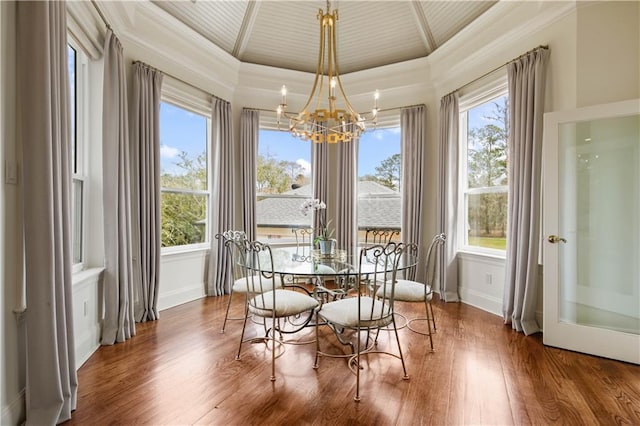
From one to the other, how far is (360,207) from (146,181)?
122 inches

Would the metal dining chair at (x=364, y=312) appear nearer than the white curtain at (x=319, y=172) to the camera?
Yes

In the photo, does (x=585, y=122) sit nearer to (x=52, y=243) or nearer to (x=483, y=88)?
(x=483, y=88)

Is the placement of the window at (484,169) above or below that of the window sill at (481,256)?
above

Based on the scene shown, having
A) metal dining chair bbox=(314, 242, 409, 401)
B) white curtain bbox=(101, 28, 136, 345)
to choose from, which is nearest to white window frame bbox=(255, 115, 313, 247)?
white curtain bbox=(101, 28, 136, 345)

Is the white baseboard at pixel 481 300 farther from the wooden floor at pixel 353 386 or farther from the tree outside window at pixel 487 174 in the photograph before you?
the wooden floor at pixel 353 386

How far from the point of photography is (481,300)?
13.3 feet

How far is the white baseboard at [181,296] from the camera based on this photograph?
395 cm

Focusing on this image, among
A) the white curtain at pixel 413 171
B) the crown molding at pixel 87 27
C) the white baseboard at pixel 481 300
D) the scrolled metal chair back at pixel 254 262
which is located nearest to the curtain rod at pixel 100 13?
the crown molding at pixel 87 27

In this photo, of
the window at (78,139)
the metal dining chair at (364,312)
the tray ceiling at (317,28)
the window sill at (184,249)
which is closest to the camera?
the metal dining chair at (364,312)

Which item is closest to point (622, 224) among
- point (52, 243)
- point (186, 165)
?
point (52, 243)

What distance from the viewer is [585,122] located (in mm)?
2916

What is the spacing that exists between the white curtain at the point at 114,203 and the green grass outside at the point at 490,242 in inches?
154

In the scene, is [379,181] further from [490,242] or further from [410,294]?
[410,294]

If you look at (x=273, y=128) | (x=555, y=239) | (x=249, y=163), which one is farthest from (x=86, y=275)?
(x=555, y=239)
